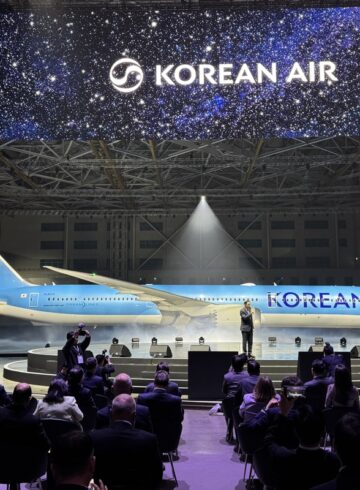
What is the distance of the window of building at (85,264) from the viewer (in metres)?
30.8

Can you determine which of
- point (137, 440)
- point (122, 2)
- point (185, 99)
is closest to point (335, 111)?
point (185, 99)

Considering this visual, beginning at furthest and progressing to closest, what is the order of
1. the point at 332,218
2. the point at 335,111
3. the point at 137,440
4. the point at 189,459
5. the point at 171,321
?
the point at 332,218 < the point at 171,321 < the point at 335,111 < the point at 189,459 < the point at 137,440

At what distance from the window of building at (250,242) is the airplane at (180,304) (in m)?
9.36

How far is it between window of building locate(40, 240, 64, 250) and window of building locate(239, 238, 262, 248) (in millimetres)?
12271

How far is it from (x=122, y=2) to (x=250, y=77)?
2589 mm

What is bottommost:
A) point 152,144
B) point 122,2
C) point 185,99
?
point 185,99

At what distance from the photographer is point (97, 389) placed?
599 centimetres

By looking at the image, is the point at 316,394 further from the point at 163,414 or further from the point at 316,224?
the point at 316,224

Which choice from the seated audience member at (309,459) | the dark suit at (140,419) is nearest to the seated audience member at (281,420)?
the seated audience member at (309,459)

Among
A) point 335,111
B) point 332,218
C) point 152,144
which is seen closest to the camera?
point 335,111

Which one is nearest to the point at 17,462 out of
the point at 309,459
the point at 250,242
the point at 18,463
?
the point at 18,463

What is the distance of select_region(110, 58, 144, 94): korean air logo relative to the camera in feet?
25.4

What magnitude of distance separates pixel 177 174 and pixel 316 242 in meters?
11.3

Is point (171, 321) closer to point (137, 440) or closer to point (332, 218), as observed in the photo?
point (332, 218)
